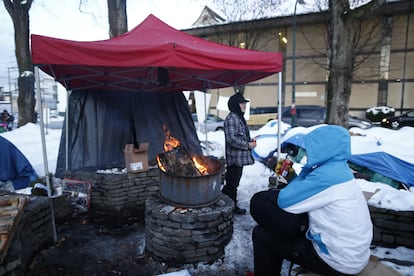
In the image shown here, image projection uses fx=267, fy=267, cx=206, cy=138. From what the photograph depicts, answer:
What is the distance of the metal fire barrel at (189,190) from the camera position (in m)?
3.33

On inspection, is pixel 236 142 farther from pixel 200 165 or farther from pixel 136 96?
pixel 136 96

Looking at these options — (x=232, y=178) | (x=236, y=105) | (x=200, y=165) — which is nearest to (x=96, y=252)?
(x=200, y=165)

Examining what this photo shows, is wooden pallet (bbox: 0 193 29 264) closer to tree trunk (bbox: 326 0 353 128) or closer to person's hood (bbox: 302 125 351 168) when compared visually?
person's hood (bbox: 302 125 351 168)

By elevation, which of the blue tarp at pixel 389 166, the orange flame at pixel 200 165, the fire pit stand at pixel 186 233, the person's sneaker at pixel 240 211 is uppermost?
the orange flame at pixel 200 165

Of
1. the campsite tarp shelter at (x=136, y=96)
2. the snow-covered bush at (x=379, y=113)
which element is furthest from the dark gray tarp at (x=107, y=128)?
the snow-covered bush at (x=379, y=113)

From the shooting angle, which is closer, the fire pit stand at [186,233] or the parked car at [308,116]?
the fire pit stand at [186,233]

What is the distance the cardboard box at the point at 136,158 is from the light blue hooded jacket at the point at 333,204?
3.45 m

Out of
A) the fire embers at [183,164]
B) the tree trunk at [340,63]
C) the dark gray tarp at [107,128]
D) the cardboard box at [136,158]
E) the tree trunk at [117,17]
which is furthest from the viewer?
the tree trunk at [340,63]

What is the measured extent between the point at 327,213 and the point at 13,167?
239 inches

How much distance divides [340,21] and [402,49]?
1413 centimetres

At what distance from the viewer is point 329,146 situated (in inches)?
79.3

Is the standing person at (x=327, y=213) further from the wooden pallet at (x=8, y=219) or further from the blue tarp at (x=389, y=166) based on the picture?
the blue tarp at (x=389, y=166)

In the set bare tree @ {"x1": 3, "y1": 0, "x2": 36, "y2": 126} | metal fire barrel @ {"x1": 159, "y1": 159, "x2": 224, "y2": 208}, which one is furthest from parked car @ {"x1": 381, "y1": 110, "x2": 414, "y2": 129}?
bare tree @ {"x1": 3, "y1": 0, "x2": 36, "y2": 126}

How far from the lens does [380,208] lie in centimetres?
332
